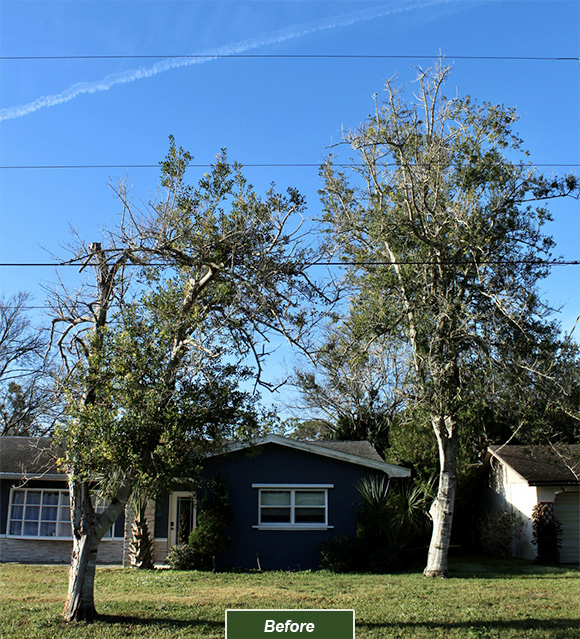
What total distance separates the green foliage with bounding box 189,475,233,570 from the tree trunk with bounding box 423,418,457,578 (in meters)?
5.80

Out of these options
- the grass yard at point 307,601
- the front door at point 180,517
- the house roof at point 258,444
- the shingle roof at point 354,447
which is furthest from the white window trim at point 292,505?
the shingle roof at point 354,447

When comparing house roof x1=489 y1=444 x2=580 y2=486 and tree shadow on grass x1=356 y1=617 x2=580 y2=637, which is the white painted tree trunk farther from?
house roof x1=489 y1=444 x2=580 y2=486

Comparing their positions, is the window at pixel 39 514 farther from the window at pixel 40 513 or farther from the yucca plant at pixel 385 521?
the yucca plant at pixel 385 521

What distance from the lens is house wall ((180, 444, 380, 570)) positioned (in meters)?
18.8

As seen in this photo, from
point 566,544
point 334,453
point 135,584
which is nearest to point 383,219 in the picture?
point 334,453

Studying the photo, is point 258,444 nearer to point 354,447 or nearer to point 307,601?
point 354,447

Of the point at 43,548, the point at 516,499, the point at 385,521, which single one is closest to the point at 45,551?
the point at 43,548

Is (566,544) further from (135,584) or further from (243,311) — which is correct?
(243,311)

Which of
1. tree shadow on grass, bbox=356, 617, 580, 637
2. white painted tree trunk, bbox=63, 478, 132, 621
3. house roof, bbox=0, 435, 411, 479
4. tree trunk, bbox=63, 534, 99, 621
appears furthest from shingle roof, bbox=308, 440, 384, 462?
tree trunk, bbox=63, 534, 99, 621

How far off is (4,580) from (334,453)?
961 centimetres

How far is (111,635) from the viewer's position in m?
9.35

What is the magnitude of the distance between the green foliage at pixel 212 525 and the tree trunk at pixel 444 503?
5.80 metres

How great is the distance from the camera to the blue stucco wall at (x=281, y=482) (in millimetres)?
18812

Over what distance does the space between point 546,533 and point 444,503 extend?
5.42 meters
